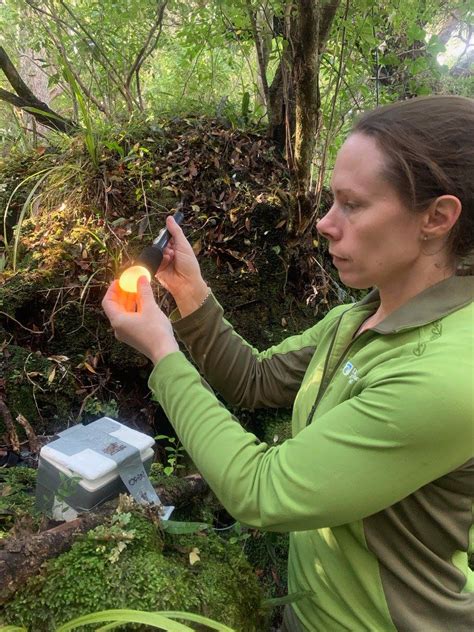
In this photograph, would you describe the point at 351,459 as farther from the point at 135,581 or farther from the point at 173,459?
the point at 173,459

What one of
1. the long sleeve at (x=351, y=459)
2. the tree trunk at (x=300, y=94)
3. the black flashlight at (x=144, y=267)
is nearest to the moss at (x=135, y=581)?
the long sleeve at (x=351, y=459)

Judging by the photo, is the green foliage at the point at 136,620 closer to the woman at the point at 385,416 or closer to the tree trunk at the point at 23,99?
the woman at the point at 385,416

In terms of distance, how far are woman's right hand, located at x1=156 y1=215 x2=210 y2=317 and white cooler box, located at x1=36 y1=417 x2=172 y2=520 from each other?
515 millimetres

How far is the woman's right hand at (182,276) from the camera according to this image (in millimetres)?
1741

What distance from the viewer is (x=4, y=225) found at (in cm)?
317

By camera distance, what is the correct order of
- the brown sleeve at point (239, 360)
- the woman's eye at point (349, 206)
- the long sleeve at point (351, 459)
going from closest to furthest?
the long sleeve at point (351, 459) → the woman's eye at point (349, 206) → the brown sleeve at point (239, 360)

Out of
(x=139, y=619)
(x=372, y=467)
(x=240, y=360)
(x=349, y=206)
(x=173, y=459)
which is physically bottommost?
(x=173, y=459)

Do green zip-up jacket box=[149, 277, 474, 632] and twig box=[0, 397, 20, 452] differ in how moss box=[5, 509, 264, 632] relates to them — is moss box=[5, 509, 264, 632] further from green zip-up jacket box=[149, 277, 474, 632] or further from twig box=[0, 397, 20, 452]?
twig box=[0, 397, 20, 452]

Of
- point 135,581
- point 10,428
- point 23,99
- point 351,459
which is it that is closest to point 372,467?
point 351,459

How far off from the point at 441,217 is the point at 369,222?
0.54ft

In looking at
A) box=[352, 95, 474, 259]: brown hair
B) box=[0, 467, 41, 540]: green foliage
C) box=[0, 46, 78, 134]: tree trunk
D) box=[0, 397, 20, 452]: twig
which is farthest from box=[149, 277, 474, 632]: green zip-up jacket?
box=[0, 46, 78, 134]: tree trunk

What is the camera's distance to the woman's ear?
1.08 metres

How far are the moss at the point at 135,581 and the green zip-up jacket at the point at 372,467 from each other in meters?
0.20

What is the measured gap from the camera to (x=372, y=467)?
3.14ft
